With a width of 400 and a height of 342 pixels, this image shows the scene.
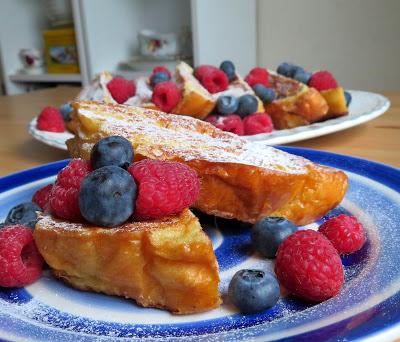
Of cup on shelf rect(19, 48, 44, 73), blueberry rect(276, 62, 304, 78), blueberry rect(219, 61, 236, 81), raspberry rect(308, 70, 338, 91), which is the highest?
blueberry rect(219, 61, 236, 81)

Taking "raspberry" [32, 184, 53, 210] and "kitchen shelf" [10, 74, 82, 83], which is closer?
"raspberry" [32, 184, 53, 210]

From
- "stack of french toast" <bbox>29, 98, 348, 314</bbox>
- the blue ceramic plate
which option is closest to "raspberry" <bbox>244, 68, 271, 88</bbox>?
"stack of french toast" <bbox>29, 98, 348, 314</bbox>

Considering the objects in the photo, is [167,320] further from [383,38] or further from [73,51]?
[73,51]

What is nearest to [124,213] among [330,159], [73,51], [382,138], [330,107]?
[330,159]

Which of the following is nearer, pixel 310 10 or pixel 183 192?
pixel 183 192

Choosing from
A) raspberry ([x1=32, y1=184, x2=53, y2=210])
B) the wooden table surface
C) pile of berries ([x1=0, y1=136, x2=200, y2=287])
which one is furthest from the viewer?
the wooden table surface

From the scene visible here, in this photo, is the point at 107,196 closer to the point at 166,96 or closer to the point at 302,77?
the point at 166,96

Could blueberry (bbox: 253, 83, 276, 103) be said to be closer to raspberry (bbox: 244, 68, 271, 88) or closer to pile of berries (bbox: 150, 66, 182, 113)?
raspberry (bbox: 244, 68, 271, 88)

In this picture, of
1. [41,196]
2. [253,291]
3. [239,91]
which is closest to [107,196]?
[253,291]
